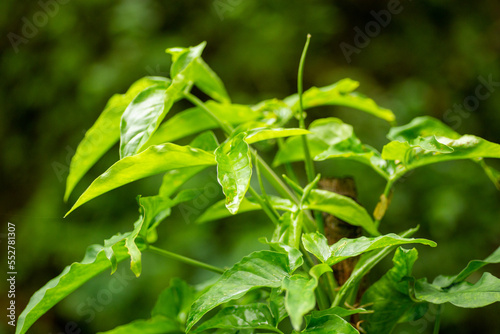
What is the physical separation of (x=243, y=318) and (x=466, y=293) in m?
0.22

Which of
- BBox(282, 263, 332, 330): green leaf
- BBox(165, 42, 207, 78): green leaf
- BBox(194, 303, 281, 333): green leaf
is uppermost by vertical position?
BBox(165, 42, 207, 78): green leaf

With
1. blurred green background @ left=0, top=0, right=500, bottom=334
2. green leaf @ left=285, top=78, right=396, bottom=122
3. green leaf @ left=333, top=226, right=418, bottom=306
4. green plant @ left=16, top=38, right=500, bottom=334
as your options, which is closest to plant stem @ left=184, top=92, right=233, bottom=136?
green plant @ left=16, top=38, right=500, bottom=334

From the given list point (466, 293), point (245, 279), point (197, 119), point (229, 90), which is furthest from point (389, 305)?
point (229, 90)

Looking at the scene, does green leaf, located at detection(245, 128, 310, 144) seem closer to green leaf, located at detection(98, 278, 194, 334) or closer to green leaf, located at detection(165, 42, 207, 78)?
green leaf, located at detection(165, 42, 207, 78)

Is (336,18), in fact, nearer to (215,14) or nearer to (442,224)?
(215,14)

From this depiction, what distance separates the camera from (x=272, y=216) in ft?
1.62

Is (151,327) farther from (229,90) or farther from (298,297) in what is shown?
(229,90)

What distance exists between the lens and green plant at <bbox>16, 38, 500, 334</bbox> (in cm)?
39

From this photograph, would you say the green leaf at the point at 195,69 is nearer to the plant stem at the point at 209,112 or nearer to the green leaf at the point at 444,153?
the plant stem at the point at 209,112

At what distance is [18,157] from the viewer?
1.92 m

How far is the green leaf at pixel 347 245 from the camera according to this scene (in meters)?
0.37

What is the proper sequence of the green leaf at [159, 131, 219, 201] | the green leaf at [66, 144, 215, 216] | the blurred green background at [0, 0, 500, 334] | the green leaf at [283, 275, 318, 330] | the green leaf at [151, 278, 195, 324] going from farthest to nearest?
the blurred green background at [0, 0, 500, 334], the green leaf at [151, 278, 195, 324], the green leaf at [159, 131, 219, 201], the green leaf at [66, 144, 215, 216], the green leaf at [283, 275, 318, 330]

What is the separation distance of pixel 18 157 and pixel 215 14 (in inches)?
39.9

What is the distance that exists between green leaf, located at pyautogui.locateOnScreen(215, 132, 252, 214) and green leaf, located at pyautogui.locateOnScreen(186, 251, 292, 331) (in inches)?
2.2
